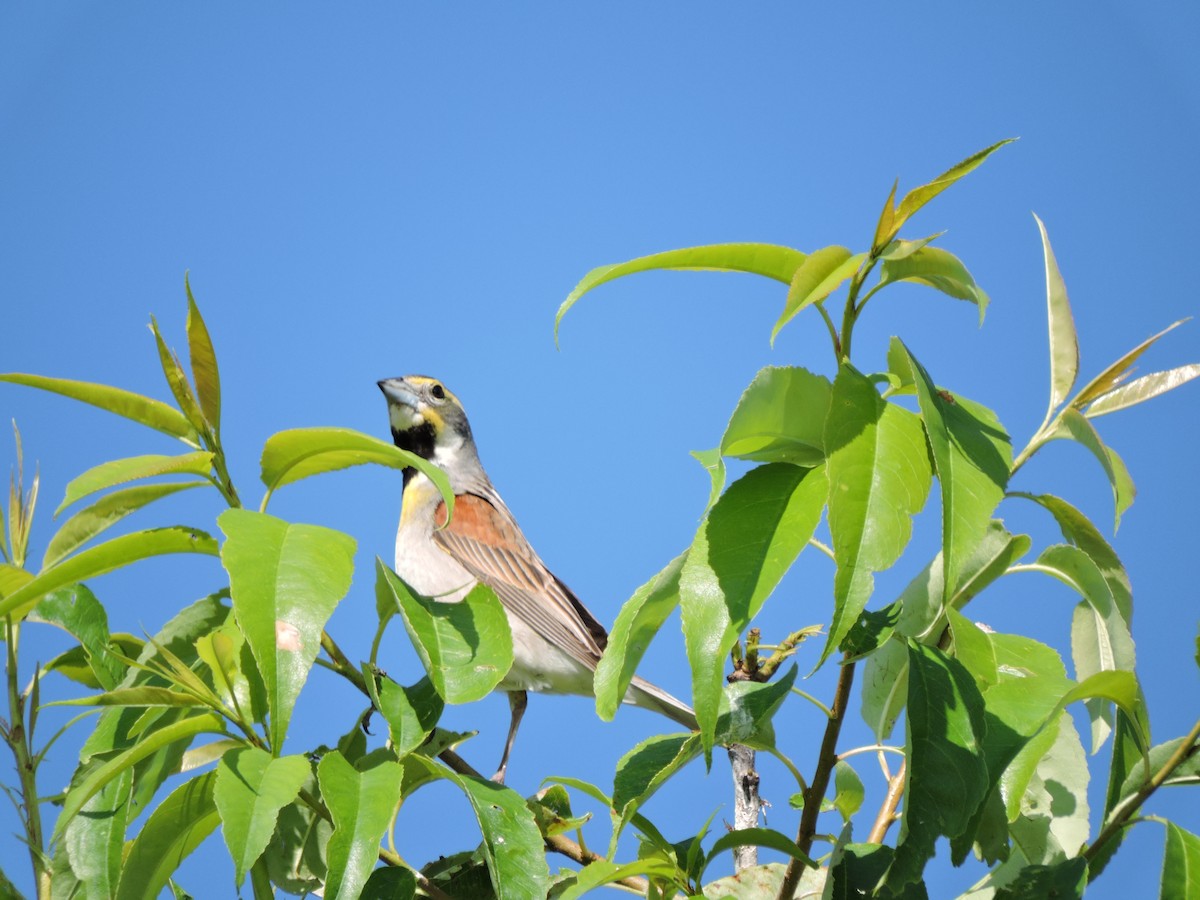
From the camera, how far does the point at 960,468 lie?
170 cm

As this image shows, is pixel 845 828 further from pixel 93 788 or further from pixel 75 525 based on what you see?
pixel 75 525

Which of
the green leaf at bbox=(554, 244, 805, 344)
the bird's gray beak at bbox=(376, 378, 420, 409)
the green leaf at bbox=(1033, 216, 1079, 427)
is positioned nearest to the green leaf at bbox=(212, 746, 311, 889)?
the green leaf at bbox=(554, 244, 805, 344)

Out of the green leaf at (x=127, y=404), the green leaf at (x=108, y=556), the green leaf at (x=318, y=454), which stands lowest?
the green leaf at (x=108, y=556)

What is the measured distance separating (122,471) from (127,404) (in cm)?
22

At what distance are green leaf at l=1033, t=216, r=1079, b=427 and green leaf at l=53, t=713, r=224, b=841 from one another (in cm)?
165

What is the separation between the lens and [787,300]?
5.53 ft

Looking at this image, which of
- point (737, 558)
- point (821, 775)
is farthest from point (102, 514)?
point (821, 775)

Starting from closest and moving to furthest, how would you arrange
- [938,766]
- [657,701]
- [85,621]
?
[938,766]
[85,621]
[657,701]

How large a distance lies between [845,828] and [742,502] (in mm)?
740

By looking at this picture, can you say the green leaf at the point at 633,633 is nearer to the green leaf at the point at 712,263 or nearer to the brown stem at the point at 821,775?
the brown stem at the point at 821,775

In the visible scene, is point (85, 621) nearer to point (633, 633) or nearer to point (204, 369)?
point (204, 369)

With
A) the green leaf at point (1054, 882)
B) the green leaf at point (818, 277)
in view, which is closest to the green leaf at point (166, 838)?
the green leaf at point (818, 277)

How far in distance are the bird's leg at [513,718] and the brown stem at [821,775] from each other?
10.5ft

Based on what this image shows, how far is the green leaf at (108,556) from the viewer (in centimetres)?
176
